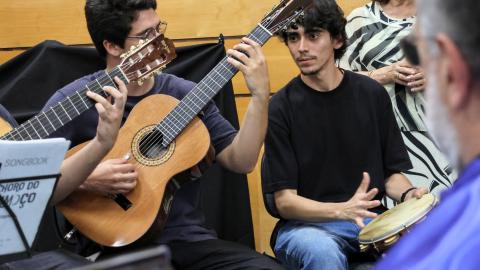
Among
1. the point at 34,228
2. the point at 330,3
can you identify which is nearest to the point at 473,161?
the point at 34,228

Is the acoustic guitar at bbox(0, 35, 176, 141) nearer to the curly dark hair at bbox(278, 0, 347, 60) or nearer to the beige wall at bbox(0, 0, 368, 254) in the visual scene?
the curly dark hair at bbox(278, 0, 347, 60)

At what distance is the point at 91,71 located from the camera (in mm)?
3568

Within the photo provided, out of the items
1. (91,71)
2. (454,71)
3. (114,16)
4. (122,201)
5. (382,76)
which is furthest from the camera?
(91,71)

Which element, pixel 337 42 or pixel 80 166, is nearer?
pixel 80 166

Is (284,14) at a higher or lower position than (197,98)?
higher

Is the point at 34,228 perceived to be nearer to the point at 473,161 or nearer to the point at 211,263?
the point at 211,263

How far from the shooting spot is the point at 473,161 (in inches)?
35.2

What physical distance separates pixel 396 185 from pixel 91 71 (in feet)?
4.90

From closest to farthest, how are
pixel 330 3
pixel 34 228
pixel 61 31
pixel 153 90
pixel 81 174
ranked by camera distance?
1. pixel 34 228
2. pixel 81 174
3. pixel 153 90
4. pixel 330 3
5. pixel 61 31

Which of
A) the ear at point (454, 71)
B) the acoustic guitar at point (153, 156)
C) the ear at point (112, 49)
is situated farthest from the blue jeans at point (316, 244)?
the ear at point (454, 71)

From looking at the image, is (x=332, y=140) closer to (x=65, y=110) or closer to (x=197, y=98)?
(x=197, y=98)

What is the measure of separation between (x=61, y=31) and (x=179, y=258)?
199 centimetres

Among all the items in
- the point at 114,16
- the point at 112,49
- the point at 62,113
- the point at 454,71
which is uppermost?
the point at 454,71

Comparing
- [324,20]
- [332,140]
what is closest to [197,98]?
[332,140]
